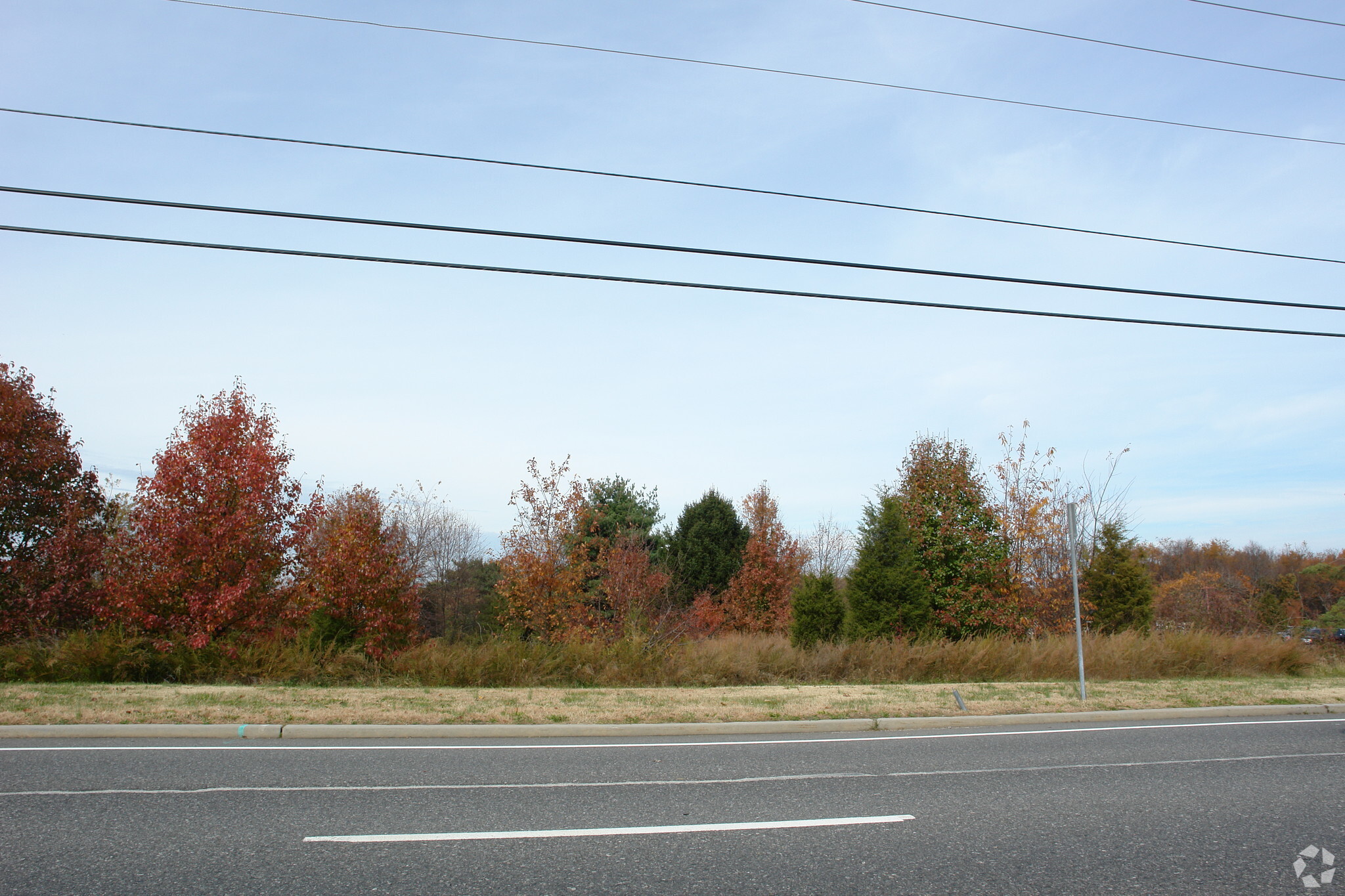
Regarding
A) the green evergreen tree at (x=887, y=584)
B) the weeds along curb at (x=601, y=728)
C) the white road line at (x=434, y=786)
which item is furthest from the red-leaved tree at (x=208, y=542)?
the green evergreen tree at (x=887, y=584)

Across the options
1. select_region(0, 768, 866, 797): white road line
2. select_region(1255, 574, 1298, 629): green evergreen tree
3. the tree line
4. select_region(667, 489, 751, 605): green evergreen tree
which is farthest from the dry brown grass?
select_region(1255, 574, 1298, 629): green evergreen tree

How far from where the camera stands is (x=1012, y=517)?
1152 inches

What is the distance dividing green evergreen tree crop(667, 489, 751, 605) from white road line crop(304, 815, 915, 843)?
39.4 m

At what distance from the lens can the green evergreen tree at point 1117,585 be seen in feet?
98.1

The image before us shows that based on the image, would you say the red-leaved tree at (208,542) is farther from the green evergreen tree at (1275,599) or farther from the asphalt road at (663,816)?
the green evergreen tree at (1275,599)

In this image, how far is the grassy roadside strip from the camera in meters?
10.2

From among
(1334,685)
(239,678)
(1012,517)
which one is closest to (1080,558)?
(1012,517)

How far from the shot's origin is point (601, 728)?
10.1 m

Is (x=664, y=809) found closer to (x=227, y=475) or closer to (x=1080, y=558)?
(x=227, y=475)

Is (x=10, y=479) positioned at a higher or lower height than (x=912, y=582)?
higher

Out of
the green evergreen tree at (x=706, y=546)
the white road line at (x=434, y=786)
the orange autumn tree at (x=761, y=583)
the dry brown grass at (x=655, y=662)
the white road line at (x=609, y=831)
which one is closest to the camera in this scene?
the white road line at (x=609, y=831)

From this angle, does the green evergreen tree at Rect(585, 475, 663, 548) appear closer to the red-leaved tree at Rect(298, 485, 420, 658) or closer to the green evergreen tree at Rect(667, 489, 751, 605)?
the green evergreen tree at Rect(667, 489, 751, 605)

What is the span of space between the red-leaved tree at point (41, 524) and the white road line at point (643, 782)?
14.7 metres

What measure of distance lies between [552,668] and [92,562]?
43.8 feet
